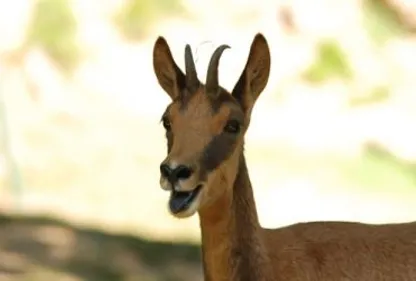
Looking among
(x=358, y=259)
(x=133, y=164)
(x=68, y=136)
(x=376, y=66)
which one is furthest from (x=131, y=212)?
(x=358, y=259)

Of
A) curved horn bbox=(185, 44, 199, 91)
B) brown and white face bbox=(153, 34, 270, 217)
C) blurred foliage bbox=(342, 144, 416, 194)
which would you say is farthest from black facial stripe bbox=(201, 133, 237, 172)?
blurred foliage bbox=(342, 144, 416, 194)

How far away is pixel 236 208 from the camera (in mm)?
5016

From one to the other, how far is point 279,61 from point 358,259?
9.04 meters

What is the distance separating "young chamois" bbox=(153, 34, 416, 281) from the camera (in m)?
4.60

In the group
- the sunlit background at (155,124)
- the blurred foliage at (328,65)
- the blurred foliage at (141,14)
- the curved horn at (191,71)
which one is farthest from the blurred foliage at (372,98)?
the curved horn at (191,71)

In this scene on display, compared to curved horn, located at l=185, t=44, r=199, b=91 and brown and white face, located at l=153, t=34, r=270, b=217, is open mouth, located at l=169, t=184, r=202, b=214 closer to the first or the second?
brown and white face, located at l=153, t=34, r=270, b=217

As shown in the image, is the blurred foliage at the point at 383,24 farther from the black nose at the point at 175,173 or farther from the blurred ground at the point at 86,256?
the black nose at the point at 175,173

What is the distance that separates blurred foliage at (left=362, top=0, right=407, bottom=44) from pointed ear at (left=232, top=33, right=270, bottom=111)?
9652 mm

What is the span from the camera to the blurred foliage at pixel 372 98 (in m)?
13.7

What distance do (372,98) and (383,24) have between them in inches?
51.6

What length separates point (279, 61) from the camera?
14211mm

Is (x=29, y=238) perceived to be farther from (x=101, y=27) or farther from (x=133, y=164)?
(x=101, y=27)

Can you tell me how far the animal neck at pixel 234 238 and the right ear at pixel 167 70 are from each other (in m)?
0.47

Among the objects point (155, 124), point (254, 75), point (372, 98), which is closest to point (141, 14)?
point (155, 124)
